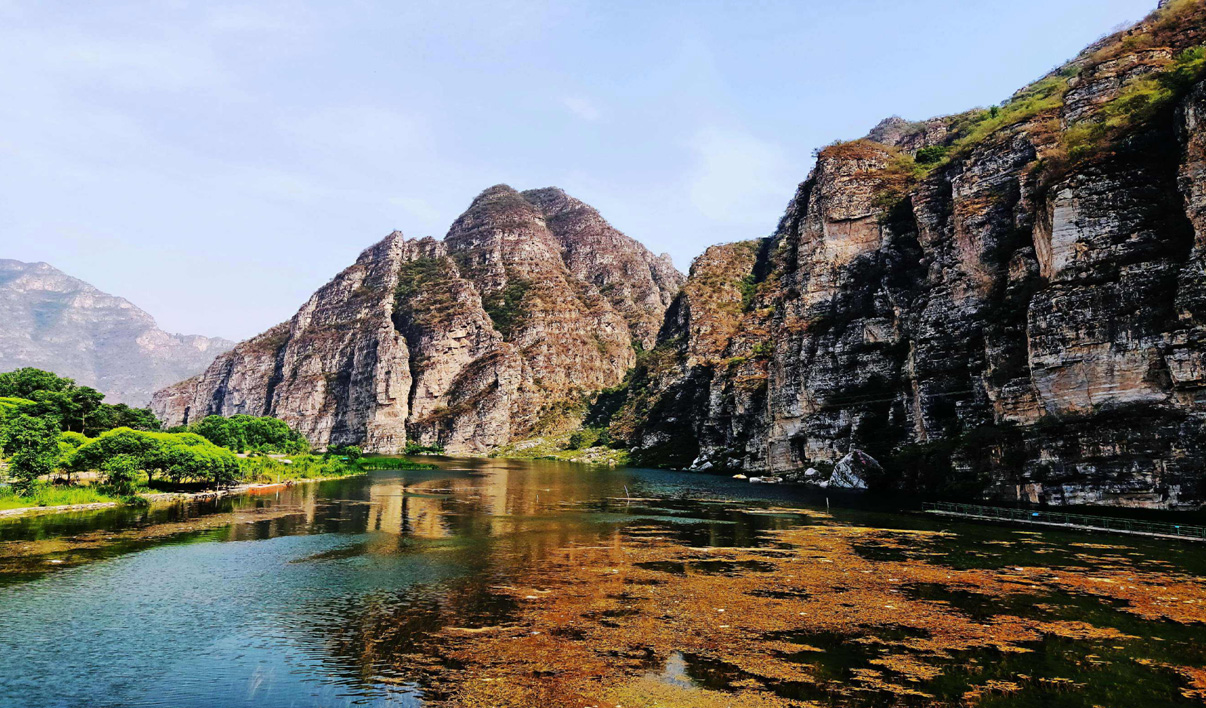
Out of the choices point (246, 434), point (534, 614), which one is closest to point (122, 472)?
point (534, 614)

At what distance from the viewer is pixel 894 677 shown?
19.4 m

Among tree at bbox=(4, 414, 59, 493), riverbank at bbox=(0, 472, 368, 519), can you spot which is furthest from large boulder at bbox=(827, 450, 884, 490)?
tree at bbox=(4, 414, 59, 493)

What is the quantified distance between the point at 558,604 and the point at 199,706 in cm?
1481

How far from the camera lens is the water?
18.9 m

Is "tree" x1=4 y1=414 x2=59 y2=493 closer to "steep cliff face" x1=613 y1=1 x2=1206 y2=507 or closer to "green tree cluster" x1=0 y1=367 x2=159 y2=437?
"green tree cluster" x1=0 y1=367 x2=159 y2=437

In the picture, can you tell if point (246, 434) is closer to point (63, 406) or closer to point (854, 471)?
point (63, 406)

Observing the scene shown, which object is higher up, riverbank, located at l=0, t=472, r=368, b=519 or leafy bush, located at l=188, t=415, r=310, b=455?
leafy bush, located at l=188, t=415, r=310, b=455

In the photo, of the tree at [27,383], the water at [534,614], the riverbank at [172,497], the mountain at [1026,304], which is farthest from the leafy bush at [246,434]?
the mountain at [1026,304]

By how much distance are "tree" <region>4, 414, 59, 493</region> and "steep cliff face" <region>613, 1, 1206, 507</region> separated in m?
106

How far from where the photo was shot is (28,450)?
6309cm

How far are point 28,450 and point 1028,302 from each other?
11590cm

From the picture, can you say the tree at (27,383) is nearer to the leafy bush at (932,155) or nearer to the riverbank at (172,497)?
the riverbank at (172,497)

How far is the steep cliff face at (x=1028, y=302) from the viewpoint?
56812 millimetres

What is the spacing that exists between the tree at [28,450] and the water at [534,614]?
37.3ft
